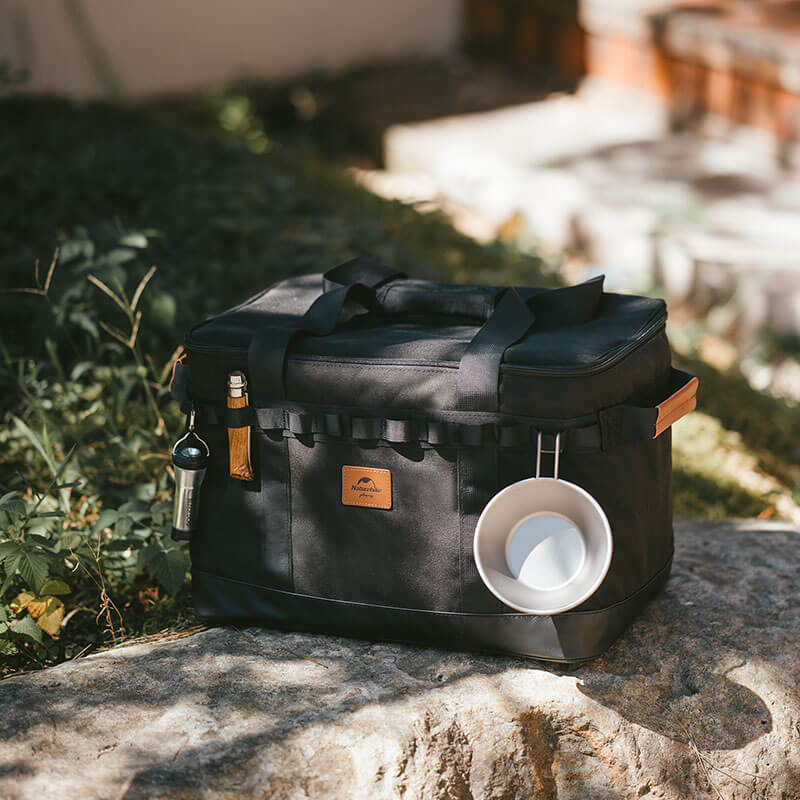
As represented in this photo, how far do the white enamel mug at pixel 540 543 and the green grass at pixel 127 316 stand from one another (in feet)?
2.32

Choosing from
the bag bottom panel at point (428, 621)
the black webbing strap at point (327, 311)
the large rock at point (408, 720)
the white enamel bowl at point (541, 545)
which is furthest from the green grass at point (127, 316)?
the white enamel bowl at point (541, 545)

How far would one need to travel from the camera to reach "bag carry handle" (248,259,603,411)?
1771mm

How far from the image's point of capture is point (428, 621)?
6.20 feet

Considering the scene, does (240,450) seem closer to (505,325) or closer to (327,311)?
(327,311)

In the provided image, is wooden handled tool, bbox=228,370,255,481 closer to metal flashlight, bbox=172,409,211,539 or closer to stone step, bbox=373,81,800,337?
metal flashlight, bbox=172,409,211,539

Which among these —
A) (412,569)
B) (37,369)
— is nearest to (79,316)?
(37,369)

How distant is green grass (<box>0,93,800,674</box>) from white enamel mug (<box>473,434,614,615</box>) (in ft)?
2.32

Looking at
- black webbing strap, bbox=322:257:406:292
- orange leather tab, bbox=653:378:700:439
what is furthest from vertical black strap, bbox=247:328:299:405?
orange leather tab, bbox=653:378:700:439

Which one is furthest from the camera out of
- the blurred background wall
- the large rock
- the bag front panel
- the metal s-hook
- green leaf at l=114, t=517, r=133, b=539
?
the blurred background wall

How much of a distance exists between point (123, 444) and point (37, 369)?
0.49 metres

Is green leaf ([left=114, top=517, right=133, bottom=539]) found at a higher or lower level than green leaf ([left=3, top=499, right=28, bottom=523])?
lower

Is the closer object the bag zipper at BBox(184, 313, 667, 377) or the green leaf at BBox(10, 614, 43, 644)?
the bag zipper at BBox(184, 313, 667, 377)

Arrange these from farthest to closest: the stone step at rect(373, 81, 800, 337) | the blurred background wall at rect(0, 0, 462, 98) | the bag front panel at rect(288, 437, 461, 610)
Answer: the blurred background wall at rect(0, 0, 462, 98) < the stone step at rect(373, 81, 800, 337) < the bag front panel at rect(288, 437, 461, 610)

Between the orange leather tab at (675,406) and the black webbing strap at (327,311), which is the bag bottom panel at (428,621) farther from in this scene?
the black webbing strap at (327,311)
